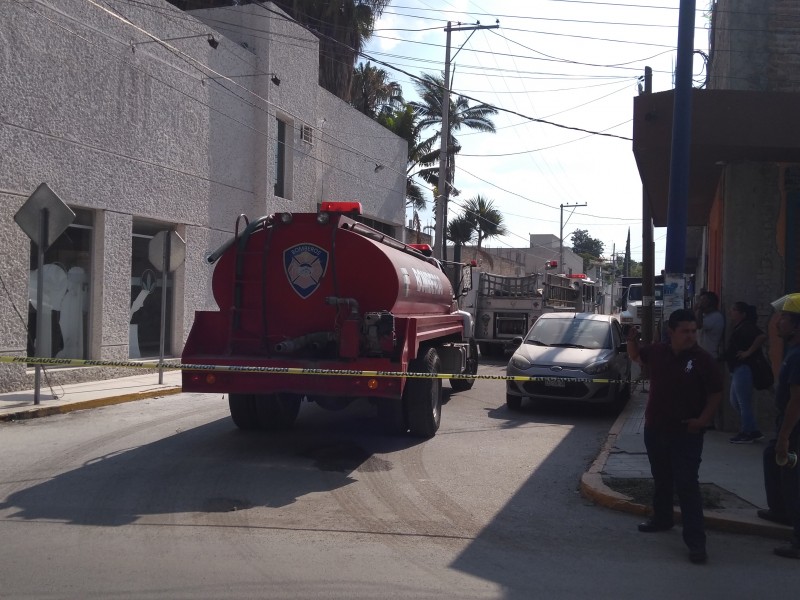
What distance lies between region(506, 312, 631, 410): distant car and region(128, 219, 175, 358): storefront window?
7798 mm

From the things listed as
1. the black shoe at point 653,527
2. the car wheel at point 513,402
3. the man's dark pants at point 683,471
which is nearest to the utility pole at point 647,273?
the car wheel at point 513,402

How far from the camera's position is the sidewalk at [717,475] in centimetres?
628

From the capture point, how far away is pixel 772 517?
20.4 ft

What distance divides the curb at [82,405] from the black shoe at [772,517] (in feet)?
24.5

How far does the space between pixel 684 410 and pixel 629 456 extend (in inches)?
126

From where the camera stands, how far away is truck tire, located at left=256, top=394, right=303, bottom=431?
385 inches

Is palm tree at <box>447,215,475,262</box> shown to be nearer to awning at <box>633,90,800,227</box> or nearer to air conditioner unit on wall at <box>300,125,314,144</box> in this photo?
air conditioner unit on wall at <box>300,125,314,144</box>

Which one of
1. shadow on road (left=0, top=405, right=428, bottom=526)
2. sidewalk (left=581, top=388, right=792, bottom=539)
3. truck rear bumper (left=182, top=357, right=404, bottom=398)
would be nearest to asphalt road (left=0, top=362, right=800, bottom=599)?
shadow on road (left=0, top=405, right=428, bottom=526)

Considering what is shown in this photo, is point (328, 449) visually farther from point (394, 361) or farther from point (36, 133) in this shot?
point (36, 133)

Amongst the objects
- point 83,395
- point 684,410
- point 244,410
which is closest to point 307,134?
point 83,395

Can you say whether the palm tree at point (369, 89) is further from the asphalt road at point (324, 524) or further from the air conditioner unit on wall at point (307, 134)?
the asphalt road at point (324, 524)

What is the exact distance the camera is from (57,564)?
5137 millimetres

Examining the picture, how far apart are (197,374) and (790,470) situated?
5669mm

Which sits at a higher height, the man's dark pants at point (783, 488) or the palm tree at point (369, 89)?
the palm tree at point (369, 89)
